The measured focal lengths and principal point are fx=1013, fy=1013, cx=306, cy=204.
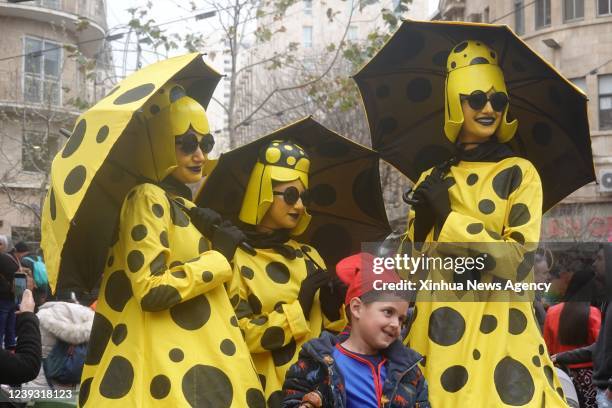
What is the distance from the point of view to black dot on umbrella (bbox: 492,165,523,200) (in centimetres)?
496

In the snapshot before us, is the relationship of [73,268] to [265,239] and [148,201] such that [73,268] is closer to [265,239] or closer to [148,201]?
[148,201]

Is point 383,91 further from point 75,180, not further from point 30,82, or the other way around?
point 30,82

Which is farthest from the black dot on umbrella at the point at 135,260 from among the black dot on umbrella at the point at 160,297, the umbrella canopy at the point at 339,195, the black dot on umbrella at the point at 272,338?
the umbrella canopy at the point at 339,195

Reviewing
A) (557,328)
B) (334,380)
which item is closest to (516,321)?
(334,380)

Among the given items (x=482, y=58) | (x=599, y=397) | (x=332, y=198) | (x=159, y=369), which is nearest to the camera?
Answer: (x=159, y=369)

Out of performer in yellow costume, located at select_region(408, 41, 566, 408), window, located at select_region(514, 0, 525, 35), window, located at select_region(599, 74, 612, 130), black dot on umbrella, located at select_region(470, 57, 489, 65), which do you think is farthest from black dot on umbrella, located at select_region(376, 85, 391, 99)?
window, located at select_region(514, 0, 525, 35)

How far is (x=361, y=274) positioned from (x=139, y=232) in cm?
106

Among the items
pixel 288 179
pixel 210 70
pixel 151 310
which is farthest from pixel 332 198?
pixel 151 310

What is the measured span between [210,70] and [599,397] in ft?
10.8

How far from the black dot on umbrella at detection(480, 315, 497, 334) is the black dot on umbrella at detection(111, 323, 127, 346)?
167 centimetres

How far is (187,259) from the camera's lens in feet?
15.9

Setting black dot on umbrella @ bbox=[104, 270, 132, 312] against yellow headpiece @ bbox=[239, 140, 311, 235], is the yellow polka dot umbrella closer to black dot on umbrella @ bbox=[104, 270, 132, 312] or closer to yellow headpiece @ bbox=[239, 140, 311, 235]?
black dot on umbrella @ bbox=[104, 270, 132, 312]

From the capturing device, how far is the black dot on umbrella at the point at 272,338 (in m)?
4.96

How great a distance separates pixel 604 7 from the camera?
2691 centimetres
